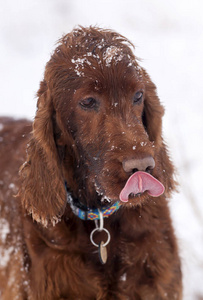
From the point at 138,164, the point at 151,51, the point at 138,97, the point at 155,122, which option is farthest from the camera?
the point at 151,51

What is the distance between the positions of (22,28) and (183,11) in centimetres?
414

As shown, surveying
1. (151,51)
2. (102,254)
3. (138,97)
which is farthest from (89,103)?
(151,51)

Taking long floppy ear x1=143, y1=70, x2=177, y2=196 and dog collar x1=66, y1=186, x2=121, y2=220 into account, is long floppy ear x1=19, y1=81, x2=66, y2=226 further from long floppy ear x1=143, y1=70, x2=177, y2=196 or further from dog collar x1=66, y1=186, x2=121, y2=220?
long floppy ear x1=143, y1=70, x2=177, y2=196

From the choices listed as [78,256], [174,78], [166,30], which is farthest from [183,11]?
Result: [78,256]

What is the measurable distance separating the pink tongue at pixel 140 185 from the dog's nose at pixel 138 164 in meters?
0.03

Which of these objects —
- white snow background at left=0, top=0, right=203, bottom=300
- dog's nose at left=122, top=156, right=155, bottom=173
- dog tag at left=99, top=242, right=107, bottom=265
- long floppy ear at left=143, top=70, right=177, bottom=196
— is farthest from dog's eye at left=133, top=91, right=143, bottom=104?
white snow background at left=0, top=0, right=203, bottom=300

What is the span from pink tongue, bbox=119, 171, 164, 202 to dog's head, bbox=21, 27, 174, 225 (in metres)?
0.04

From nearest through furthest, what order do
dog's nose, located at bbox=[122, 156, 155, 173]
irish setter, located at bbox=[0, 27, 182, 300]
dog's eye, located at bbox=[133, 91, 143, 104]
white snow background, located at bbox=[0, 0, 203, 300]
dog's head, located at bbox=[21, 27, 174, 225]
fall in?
dog's nose, located at bbox=[122, 156, 155, 173], dog's head, located at bbox=[21, 27, 174, 225], irish setter, located at bbox=[0, 27, 182, 300], dog's eye, located at bbox=[133, 91, 143, 104], white snow background, located at bbox=[0, 0, 203, 300]

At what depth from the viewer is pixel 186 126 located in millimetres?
6359

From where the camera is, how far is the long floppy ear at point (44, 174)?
2.39 metres

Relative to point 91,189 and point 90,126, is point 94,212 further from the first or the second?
point 90,126

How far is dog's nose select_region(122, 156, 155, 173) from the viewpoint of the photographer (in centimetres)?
193

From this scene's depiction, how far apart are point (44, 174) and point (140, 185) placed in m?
0.73

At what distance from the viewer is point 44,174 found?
2428 millimetres
